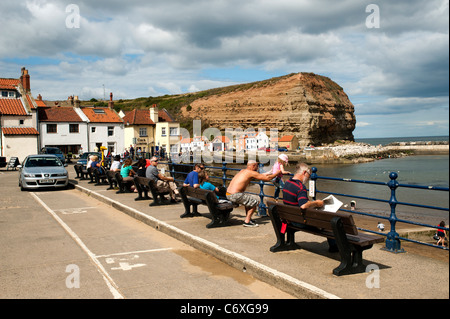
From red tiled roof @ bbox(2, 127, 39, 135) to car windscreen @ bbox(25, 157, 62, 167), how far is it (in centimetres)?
2968

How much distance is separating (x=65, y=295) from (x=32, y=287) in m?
0.62

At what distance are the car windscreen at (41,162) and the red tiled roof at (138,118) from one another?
45129mm

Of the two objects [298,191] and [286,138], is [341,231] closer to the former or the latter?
[298,191]

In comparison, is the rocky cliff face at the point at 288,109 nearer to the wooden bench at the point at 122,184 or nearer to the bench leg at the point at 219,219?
the wooden bench at the point at 122,184

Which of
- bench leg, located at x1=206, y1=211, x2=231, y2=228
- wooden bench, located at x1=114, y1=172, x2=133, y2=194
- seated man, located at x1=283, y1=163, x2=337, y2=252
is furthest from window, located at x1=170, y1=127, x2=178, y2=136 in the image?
seated man, located at x1=283, y1=163, x2=337, y2=252

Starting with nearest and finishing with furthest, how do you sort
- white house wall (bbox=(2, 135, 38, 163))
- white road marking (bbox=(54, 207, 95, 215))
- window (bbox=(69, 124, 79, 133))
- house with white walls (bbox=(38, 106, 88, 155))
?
white road marking (bbox=(54, 207, 95, 215)) < white house wall (bbox=(2, 135, 38, 163)) < house with white walls (bbox=(38, 106, 88, 155)) < window (bbox=(69, 124, 79, 133))

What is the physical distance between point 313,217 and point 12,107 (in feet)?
165

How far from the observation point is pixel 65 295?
4.78 metres

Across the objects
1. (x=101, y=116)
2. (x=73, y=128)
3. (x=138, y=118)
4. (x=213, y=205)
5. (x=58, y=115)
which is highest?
(x=138, y=118)

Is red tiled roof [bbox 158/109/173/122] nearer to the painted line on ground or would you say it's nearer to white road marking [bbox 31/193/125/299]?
white road marking [bbox 31/193/125/299]

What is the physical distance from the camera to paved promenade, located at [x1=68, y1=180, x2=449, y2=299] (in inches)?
174

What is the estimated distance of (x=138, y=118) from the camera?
64.2 metres

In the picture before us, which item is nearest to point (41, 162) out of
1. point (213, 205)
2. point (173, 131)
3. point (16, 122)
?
point (213, 205)

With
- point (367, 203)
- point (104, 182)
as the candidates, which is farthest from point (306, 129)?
point (104, 182)
